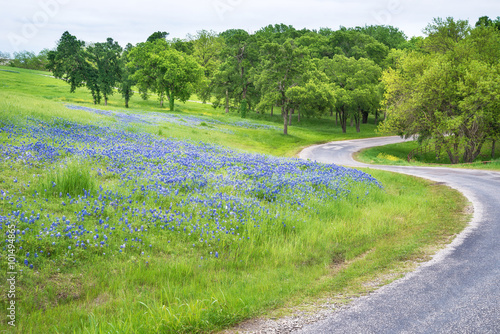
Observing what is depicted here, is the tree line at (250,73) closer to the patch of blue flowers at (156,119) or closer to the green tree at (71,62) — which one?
the green tree at (71,62)

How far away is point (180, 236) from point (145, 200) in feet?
5.74

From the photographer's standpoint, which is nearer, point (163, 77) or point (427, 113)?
point (427, 113)

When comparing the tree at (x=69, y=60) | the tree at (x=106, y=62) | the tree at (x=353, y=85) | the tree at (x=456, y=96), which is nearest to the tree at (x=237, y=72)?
the tree at (x=353, y=85)

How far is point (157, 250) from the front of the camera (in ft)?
20.3

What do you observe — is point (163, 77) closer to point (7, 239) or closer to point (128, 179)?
point (128, 179)

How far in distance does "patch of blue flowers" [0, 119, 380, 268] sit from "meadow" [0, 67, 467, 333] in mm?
34

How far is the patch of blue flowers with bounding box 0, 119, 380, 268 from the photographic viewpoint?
5.84 m

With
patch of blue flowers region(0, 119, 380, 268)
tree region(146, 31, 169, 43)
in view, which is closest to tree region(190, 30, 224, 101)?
tree region(146, 31, 169, 43)

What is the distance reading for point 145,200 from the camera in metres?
7.89

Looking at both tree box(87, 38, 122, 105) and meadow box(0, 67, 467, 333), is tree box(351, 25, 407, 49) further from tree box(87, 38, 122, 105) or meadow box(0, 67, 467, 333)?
meadow box(0, 67, 467, 333)

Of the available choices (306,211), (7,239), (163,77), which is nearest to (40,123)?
(7,239)

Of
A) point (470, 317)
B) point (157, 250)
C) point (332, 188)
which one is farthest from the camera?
point (332, 188)

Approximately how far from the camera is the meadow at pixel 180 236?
463 cm

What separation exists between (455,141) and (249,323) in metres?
35.3
